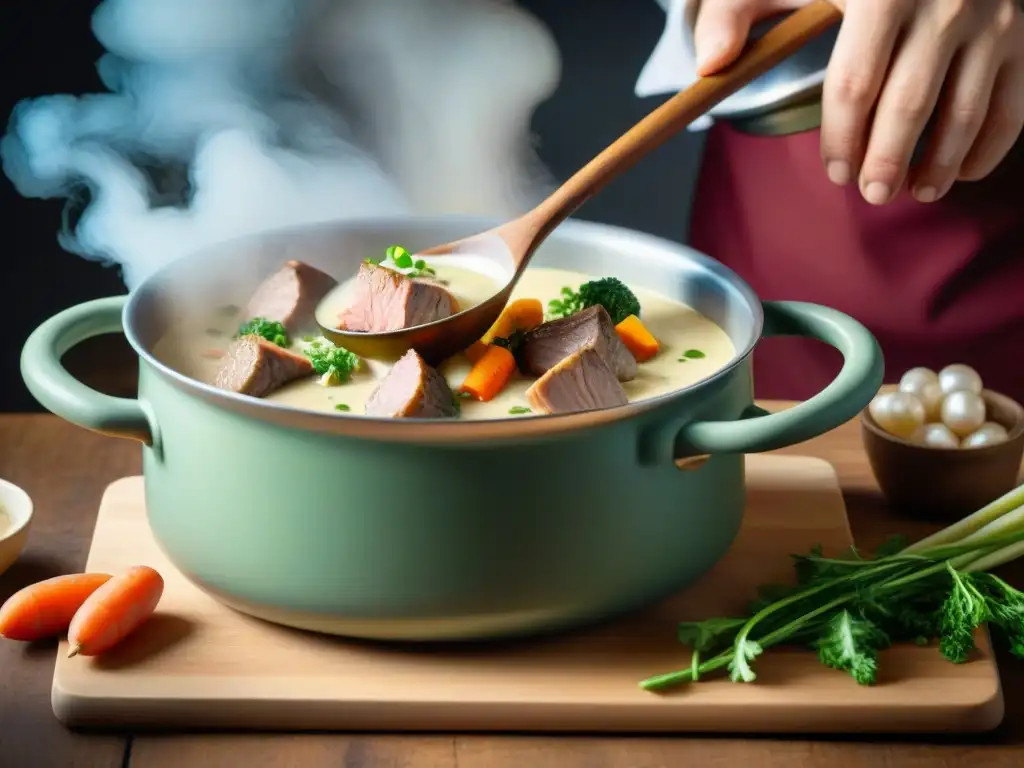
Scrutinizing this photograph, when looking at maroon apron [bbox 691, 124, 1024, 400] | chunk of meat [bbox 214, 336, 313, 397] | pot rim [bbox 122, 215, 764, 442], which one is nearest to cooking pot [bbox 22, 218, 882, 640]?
pot rim [bbox 122, 215, 764, 442]

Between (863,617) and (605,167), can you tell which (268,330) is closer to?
(605,167)

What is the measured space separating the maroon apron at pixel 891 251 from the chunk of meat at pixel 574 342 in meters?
0.98

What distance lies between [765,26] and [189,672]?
139cm

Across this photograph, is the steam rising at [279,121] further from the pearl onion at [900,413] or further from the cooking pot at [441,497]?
the pearl onion at [900,413]

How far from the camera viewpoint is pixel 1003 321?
2.51 metres

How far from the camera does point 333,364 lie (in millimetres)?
1647

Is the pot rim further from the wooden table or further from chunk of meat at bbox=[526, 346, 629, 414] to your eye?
the wooden table

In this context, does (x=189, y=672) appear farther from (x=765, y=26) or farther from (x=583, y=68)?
(x=583, y=68)

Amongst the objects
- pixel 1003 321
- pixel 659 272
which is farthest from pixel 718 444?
pixel 1003 321

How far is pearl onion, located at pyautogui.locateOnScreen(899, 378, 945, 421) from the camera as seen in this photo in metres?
1.94

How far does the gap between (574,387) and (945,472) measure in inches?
24.5

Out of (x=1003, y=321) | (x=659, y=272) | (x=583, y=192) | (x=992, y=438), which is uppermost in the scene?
(x=583, y=192)

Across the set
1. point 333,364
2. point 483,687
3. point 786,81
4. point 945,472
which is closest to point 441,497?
point 483,687

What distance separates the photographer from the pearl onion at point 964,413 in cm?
189
